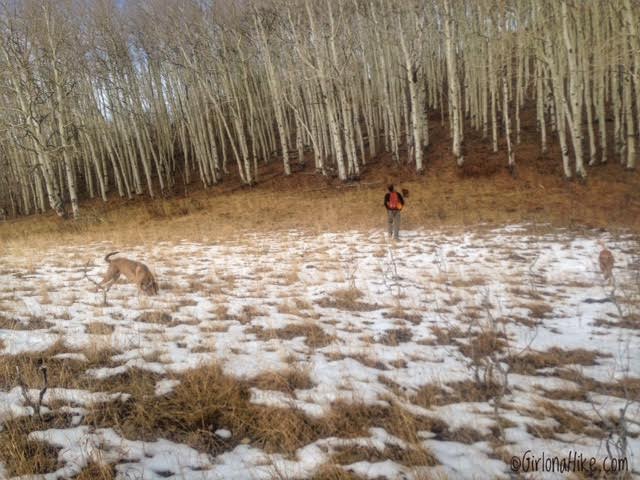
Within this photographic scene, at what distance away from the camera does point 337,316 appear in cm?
494

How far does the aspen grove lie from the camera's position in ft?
50.5

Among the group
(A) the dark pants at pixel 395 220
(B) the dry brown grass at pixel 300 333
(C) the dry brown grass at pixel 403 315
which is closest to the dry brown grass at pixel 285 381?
(B) the dry brown grass at pixel 300 333

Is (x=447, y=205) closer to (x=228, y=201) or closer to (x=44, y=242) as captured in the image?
(x=228, y=201)

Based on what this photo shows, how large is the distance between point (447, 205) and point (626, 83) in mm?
8942

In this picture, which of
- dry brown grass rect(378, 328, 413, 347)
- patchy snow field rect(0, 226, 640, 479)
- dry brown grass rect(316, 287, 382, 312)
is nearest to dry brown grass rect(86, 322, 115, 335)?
patchy snow field rect(0, 226, 640, 479)

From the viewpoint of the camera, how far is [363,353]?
3787 mm

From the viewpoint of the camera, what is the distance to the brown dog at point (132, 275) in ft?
19.1

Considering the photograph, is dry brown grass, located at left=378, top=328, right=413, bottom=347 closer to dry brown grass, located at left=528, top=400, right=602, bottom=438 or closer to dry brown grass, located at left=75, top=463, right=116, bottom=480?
dry brown grass, located at left=528, top=400, right=602, bottom=438

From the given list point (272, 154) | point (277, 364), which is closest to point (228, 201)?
point (272, 154)

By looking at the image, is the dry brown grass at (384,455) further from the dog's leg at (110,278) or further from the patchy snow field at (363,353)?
the dog's leg at (110,278)

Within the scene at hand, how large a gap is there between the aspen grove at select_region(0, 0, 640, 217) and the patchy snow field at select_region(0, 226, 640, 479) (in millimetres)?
11114

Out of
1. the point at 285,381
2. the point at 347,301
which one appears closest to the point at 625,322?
the point at 347,301

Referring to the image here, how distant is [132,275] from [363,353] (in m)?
4.30

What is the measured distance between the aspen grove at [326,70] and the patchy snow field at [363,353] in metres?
11.1
